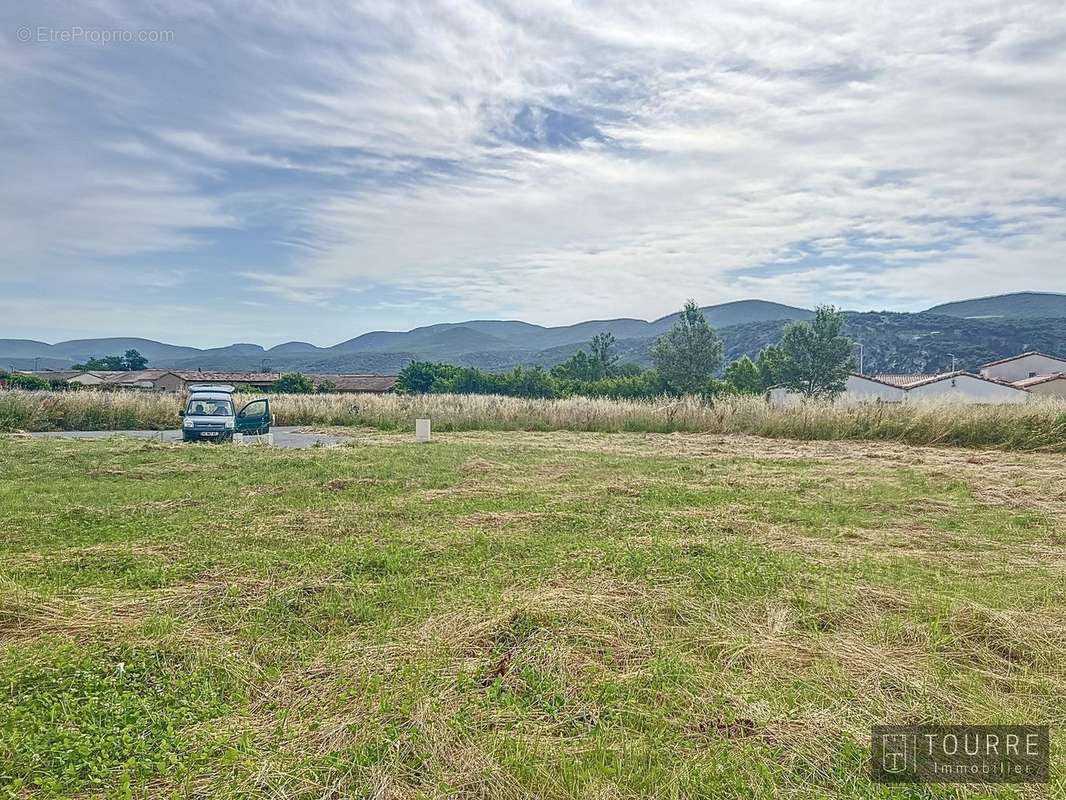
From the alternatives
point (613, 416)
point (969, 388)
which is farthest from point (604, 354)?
point (613, 416)

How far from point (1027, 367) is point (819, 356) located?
21557 millimetres

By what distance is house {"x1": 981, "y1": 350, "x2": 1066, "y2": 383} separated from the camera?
56.7 metres

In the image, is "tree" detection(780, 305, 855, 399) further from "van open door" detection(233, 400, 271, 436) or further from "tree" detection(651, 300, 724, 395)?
"van open door" detection(233, 400, 271, 436)

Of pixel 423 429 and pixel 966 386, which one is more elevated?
pixel 423 429

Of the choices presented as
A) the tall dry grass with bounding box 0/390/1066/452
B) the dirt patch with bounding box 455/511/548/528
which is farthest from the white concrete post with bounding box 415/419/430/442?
the dirt patch with bounding box 455/511/548/528

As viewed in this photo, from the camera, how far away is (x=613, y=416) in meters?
21.8

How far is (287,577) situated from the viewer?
15.9 feet

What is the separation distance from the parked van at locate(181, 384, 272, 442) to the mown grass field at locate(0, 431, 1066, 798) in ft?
31.8

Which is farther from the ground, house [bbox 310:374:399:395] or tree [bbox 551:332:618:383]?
tree [bbox 551:332:618:383]

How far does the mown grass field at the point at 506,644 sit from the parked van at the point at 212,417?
31.8 ft

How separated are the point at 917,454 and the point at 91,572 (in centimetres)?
1528

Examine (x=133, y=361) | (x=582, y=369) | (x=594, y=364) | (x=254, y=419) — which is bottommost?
(x=254, y=419)

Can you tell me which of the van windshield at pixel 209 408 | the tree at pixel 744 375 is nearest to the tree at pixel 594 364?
the tree at pixel 744 375

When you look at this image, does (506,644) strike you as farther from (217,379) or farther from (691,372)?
(217,379)
